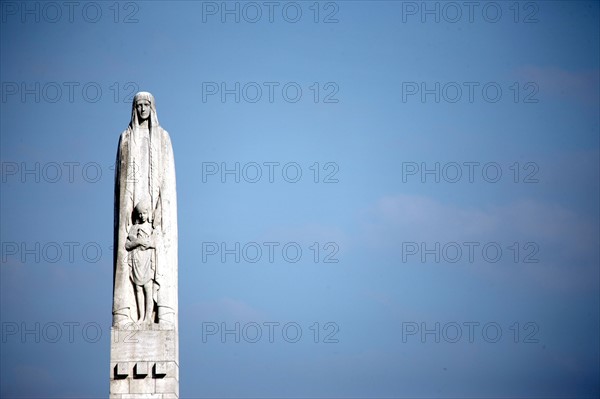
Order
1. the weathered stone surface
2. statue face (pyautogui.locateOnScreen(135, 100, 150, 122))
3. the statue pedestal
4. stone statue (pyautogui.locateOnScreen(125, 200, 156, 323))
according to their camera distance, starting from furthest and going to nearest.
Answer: statue face (pyautogui.locateOnScreen(135, 100, 150, 122)) → stone statue (pyautogui.locateOnScreen(125, 200, 156, 323)) → the weathered stone surface → the statue pedestal

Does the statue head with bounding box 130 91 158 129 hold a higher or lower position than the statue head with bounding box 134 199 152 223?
higher

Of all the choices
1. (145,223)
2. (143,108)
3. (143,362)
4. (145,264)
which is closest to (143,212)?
(145,223)

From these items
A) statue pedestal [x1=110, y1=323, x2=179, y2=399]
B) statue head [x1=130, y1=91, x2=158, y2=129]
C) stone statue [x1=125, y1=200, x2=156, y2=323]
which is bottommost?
statue pedestal [x1=110, y1=323, x2=179, y2=399]

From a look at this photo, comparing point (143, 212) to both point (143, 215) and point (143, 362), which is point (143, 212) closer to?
point (143, 215)

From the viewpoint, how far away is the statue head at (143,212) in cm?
3681

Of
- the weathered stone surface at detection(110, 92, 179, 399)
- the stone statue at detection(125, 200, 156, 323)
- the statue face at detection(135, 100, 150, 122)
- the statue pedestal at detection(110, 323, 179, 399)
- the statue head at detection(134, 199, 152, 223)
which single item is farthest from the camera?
the statue face at detection(135, 100, 150, 122)

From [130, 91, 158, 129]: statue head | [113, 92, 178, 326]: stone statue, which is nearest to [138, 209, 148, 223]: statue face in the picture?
[113, 92, 178, 326]: stone statue

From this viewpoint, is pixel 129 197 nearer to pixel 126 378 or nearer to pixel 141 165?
pixel 141 165

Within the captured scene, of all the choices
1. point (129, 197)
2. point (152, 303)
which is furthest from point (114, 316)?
point (129, 197)

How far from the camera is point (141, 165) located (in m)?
37.2

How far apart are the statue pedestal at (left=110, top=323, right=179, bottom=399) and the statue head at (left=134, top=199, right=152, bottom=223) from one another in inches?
117

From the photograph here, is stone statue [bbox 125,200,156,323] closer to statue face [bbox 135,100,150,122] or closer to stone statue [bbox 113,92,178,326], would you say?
stone statue [bbox 113,92,178,326]

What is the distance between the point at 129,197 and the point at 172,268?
230cm

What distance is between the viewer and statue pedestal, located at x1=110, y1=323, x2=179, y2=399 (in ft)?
117
